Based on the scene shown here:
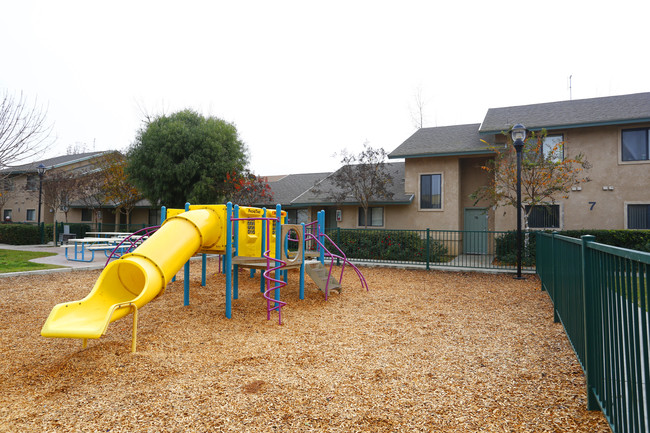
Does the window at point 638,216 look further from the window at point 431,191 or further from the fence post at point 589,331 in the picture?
the fence post at point 589,331

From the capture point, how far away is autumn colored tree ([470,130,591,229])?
13992 millimetres

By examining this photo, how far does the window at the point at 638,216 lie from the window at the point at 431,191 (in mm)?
7595

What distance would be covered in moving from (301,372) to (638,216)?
17.2 meters

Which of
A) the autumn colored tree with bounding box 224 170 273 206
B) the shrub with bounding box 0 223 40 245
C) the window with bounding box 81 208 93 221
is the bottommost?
the shrub with bounding box 0 223 40 245

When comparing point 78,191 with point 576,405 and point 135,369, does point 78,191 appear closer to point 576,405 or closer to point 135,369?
point 135,369

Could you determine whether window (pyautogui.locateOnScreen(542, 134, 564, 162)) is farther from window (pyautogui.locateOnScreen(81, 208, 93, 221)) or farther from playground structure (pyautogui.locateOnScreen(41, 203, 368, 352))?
window (pyautogui.locateOnScreen(81, 208, 93, 221))

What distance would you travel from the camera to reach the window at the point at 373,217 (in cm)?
2020

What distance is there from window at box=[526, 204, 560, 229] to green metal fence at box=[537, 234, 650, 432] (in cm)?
1423

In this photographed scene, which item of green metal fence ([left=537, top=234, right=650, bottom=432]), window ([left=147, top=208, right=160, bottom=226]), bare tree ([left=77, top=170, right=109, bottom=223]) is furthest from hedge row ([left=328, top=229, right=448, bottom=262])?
bare tree ([left=77, top=170, right=109, bottom=223])

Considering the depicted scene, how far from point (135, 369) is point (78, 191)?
86.1 feet

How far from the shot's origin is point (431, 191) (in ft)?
62.1

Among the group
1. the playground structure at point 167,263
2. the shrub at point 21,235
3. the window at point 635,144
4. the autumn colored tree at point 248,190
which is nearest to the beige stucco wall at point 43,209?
the shrub at point 21,235

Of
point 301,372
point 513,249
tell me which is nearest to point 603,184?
point 513,249

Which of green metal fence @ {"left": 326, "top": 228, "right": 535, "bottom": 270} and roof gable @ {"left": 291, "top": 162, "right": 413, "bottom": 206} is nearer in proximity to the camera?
green metal fence @ {"left": 326, "top": 228, "right": 535, "bottom": 270}
